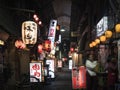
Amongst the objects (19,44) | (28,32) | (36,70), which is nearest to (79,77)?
(36,70)

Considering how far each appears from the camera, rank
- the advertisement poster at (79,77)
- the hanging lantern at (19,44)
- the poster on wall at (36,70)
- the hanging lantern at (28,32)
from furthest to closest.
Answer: the hanging lantern at (19,44) → the hanging lantern at (28,32) → the poster on wall at (36,70) → the advertisement poster at (79,77)

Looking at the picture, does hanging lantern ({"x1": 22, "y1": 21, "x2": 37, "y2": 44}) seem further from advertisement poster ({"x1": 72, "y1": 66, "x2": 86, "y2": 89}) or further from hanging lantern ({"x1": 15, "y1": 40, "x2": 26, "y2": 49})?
advertisement poster ({"x1": 72, "y1": 66, "x2": 86, "y2": 89})

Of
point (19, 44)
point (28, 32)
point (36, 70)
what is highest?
point (28, 32)

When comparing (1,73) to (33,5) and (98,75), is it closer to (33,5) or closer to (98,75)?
(98,75)

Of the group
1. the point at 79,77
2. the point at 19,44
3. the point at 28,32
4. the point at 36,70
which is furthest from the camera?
the point at 19,44

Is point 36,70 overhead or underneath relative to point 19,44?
underneath

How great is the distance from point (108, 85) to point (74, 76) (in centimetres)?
284

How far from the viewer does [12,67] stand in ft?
84.4

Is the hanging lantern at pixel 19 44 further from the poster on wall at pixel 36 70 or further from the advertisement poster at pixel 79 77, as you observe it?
the advertisement poster at pixel 79 77

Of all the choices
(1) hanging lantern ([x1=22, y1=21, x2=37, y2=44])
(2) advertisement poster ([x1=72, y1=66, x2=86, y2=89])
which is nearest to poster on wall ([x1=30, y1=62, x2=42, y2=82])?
(1) hanging lantern ([x1=22, y1=21, x2=37, y2=44])

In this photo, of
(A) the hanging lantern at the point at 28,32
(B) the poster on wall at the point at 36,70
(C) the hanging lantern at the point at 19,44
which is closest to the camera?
(B) the poster on wall at the point at 36,70

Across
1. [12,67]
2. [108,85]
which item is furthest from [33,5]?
[108,85]

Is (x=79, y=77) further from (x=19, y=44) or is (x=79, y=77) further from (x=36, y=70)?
(x=19, y=44)

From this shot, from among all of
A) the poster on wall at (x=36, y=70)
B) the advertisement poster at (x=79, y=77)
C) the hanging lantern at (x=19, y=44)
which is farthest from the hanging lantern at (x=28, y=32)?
the advertisement poster at (x=79, y=77)
